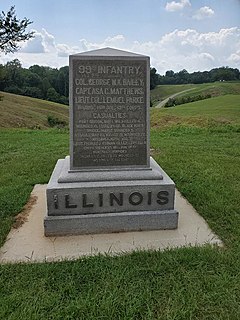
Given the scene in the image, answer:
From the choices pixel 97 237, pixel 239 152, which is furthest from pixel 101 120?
pixel 239 152

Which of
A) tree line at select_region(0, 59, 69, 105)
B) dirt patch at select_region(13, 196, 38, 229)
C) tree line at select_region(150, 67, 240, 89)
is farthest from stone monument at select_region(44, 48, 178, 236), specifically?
tree line at select_region(150, 67, 240, 89)

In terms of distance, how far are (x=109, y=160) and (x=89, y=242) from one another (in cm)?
105

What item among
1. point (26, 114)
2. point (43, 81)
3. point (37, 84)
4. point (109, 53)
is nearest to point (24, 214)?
point (109, 53)

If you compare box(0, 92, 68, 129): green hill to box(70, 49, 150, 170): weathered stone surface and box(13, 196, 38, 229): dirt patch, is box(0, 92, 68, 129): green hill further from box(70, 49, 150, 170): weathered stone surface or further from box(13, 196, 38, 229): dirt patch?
box(70, 49, 150, 170): weathered stone surface

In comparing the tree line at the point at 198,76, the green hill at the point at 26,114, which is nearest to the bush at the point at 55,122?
the green hill at the point at 26,114

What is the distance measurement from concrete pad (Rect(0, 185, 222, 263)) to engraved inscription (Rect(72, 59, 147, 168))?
2.94 ft

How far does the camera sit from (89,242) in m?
3.54

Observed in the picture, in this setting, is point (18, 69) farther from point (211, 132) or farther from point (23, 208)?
point (23, 208)

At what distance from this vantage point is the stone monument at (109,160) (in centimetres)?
371

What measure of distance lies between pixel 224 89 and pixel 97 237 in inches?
2504

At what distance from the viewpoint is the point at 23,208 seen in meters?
4.44

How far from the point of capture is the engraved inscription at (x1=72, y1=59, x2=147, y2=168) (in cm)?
384

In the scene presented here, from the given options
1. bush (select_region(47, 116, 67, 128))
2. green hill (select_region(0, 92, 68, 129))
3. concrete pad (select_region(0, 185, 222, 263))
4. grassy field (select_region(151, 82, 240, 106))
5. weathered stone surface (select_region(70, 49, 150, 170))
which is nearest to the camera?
concrete pad (select_region(0, 185, 222, 263))

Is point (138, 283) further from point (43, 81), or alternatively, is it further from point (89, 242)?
point (43, 81)
